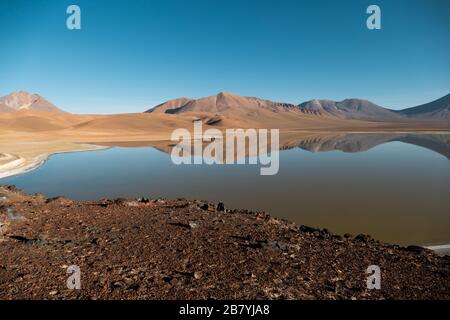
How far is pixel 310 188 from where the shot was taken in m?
18.8

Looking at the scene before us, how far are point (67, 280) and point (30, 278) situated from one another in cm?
68

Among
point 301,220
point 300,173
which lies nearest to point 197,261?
point 301,220

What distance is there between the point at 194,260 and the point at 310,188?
42.7 ft

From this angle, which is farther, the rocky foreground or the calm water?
the calm water

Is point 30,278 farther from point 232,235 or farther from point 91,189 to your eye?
point 91,189

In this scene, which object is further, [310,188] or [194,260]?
[310,188]

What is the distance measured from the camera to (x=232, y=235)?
878 cm

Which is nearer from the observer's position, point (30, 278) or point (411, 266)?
point (30, 278)

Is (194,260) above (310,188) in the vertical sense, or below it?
above

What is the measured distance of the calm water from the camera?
1249 cm

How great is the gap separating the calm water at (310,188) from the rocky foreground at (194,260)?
3722 mm

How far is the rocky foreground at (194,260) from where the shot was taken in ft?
19.0

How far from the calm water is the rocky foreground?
12.2 ft
